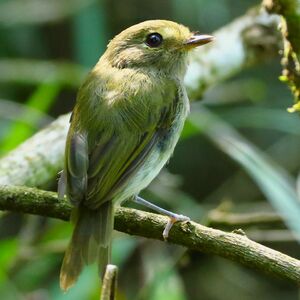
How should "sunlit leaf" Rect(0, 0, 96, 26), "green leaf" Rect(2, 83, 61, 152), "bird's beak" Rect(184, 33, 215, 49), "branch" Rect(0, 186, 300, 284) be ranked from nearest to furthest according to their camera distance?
"branch" Rect(0, 186, 300, 284) → "bird's beak" Rect(184, 33, 215, 49) → "green leaf" Rect(2, 83, 61, 152) → "sunlit leaf" Rect(0, 0, 96, 26)

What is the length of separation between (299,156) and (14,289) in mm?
2380

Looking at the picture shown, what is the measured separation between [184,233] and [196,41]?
4.13ft

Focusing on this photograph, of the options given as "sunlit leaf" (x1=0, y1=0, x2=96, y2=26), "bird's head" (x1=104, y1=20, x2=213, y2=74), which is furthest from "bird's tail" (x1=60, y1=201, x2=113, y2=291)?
"sunlit leaf" (x1=0, y1=0, x2=96, y2=26)

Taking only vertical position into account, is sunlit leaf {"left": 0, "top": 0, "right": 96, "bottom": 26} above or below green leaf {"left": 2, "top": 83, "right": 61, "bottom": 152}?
above

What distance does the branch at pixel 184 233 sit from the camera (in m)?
2.72

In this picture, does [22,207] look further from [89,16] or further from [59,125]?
[89,16]

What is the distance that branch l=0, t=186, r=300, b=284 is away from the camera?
2.72 m

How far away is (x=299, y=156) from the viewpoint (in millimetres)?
5938

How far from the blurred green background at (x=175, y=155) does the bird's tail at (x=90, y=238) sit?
1.04 m

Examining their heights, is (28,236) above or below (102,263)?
above

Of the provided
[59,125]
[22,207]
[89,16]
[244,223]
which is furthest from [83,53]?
[22,207]

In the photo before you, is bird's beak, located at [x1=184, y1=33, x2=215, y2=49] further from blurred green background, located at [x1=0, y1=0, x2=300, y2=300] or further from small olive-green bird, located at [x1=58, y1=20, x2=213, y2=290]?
blurred green background, located at [x1=0, y1=0, x2=300, y2=300]

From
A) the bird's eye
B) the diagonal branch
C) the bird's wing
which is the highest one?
the diagonal branch

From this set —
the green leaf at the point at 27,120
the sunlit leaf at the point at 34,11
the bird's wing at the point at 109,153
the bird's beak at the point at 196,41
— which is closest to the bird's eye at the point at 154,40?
the bird's beak at the point at 196,41
